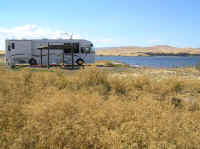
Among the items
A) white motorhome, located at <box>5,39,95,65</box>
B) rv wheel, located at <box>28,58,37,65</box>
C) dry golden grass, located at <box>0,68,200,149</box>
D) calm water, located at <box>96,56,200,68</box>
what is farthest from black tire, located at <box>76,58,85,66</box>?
dry golden grass, located at <box>0,68,200,149</box>

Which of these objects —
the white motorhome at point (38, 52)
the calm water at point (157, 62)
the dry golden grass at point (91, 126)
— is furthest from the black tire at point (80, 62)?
the dry golden grass at point (91, 126)

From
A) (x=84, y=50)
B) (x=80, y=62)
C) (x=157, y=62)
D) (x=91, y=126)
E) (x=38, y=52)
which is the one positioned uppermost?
(x=84, y=50)

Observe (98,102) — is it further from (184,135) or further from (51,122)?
(184,135)

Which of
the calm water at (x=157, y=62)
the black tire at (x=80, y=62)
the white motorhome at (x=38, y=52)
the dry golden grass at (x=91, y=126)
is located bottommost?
the calm water at (x=157, y=62)

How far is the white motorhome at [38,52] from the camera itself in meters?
20.2

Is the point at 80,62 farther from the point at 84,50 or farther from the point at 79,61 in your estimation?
the point at 84,50

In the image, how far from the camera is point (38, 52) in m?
20.4

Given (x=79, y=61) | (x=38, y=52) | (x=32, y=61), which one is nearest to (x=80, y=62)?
(x=79, y=61)

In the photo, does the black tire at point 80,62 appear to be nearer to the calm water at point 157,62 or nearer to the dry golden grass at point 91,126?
the calm water at point 157,62

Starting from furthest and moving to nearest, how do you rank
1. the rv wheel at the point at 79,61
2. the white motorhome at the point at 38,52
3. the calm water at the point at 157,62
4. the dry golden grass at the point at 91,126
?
the calm water at the point at 157,62 → the rv wheel at the point at 79,61 → the white motorhome at the point at 38,52 → the dry golden grass at the point at 91,126

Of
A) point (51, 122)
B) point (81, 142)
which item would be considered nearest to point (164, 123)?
point (81, 142)

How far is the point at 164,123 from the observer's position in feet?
12.3

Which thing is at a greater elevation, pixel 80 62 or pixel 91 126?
pixel 80 62

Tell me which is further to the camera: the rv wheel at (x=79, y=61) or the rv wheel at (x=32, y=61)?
the rv wheel at (x=32, y=61)
